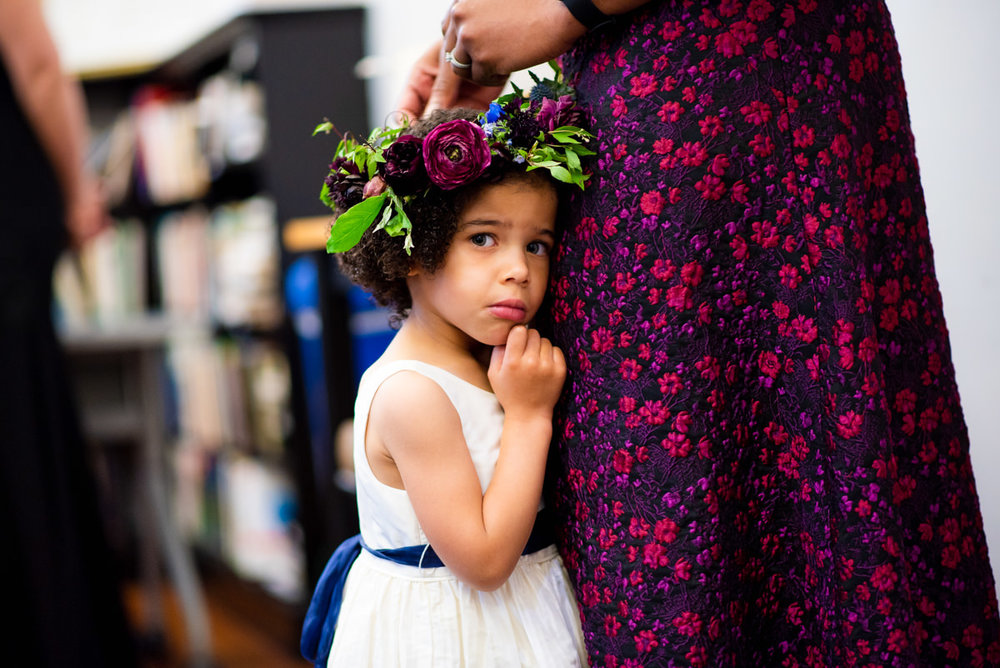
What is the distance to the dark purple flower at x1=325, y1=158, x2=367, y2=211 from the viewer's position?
970mm

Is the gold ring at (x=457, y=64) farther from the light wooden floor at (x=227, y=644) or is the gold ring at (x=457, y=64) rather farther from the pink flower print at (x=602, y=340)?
the light wooden floor at (x=227, y=644)

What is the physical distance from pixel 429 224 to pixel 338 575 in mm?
451

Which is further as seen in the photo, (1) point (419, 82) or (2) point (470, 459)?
(1) point (419, 82)

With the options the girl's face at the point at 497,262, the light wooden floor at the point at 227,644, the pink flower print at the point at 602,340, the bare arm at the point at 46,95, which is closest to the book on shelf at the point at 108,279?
the light wooden floor at the point at 227,644

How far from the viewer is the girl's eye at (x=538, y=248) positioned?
970 millimetres

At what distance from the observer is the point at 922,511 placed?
88 cm

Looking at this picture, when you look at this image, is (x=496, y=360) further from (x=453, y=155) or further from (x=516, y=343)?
(x=453, y=155)

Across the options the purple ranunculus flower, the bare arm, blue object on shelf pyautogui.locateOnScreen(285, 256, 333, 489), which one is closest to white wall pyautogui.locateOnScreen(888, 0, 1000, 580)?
the purple ranunculus flower

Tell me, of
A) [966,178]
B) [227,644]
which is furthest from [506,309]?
[227,644]

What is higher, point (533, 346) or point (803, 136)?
point (803, 136)

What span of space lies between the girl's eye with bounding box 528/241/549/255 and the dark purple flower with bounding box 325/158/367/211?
0.20m

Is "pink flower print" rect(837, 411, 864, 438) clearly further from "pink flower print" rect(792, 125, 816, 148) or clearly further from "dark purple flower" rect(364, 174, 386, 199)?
"dark purple flower" rect(364, 174, 386, 199)

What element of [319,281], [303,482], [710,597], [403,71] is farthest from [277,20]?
[710,597]

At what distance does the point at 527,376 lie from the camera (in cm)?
93
